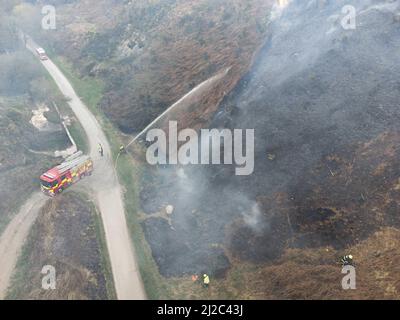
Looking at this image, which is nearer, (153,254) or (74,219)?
(153,254)

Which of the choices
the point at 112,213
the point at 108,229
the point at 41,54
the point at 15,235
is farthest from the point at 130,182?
the point at 41,54

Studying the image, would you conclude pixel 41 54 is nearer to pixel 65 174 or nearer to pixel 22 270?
pixel 65 174

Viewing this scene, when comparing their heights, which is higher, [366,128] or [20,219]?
[366,128]

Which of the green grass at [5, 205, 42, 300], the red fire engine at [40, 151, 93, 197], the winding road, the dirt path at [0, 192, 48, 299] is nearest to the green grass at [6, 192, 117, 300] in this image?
the green grass at [5, 205, 42, 300]

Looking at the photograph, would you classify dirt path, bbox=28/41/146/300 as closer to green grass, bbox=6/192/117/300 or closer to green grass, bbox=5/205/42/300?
green grass, bbox=6/192/117/300

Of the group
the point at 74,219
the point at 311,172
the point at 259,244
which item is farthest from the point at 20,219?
the point at 311,172

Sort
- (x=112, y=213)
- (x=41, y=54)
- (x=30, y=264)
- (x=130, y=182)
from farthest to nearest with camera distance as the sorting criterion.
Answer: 1. (x=41, y=54)
2. (x=130, y=182)
3. (x=112, y=213)
4. (x=30, y=264)

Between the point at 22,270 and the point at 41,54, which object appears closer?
the point at 22,270
